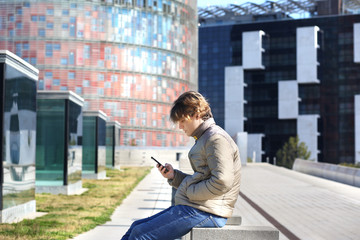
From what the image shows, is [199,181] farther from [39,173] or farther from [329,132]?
[329,132]

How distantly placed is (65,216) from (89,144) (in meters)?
14.0

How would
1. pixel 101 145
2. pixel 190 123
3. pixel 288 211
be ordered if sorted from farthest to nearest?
pixel 101 145, pixel 288 211, pixel 190 123

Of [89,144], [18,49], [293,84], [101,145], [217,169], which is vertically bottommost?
[101,145]

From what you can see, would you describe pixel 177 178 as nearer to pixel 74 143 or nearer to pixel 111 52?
pixel 74 143

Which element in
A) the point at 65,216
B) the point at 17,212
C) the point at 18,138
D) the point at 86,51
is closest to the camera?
the point at 17,212

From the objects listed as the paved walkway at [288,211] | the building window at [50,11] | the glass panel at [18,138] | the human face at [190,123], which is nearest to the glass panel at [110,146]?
the paved walkway at [288,211]

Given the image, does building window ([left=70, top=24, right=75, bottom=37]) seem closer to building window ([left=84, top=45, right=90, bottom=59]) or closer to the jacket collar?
building window ([left=84, top=45, right=90, bottom=59])

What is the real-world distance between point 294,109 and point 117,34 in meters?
35.5

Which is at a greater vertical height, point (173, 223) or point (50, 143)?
point (50, 143)

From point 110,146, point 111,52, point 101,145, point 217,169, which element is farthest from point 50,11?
point 217,169

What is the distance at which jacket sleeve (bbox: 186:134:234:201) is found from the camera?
13.6ft

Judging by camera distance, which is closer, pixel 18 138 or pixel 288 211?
pixel 18 138

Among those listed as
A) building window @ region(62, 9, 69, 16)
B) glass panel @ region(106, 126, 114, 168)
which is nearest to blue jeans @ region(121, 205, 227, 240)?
glass panel @ region(106, 126, 114, 168)

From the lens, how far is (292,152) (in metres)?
93.4
